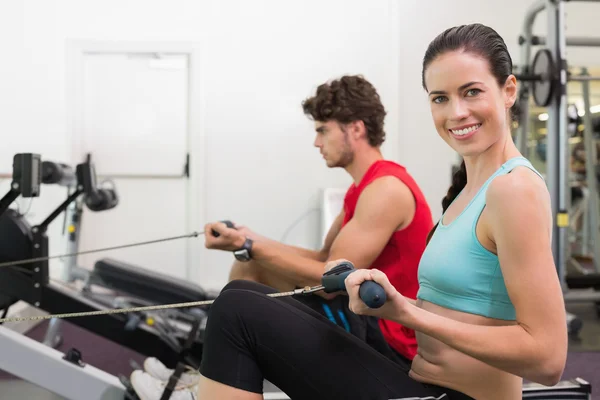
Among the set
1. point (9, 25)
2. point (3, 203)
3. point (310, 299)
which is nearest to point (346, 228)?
point (310, 299)

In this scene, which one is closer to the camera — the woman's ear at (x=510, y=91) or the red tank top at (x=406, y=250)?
the woman's ear at (x=510, y=91)

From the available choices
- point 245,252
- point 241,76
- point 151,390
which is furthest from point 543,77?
point 151,390

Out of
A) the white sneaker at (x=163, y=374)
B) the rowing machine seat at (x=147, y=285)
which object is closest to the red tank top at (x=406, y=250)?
the white sneaker at (x=163, y=374)

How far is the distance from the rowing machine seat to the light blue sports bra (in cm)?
168

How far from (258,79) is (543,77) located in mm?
1952

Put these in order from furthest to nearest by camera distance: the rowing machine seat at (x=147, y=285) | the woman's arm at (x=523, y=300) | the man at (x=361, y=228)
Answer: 1. the rowing machine seat at (x=147, y=285)
2. the man at (x=361, y=228)
3. the woman's arm at (x=523, y=300)

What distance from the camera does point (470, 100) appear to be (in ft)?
3.09

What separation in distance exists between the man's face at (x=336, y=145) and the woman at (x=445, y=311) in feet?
2.41

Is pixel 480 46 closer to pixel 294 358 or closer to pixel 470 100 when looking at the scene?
pixel 470 100

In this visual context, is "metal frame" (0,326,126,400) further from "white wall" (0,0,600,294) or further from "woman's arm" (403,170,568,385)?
Result: "white wall" (0,0,600,294)

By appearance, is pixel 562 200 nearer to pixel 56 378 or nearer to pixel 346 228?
pixel 346 228

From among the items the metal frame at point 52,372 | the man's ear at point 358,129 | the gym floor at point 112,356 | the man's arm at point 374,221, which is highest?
the man's ear at point 358,129

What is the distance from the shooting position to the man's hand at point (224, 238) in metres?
1.69

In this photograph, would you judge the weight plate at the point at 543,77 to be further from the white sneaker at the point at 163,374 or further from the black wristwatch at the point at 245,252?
the white sneaker at the point at 163,374
